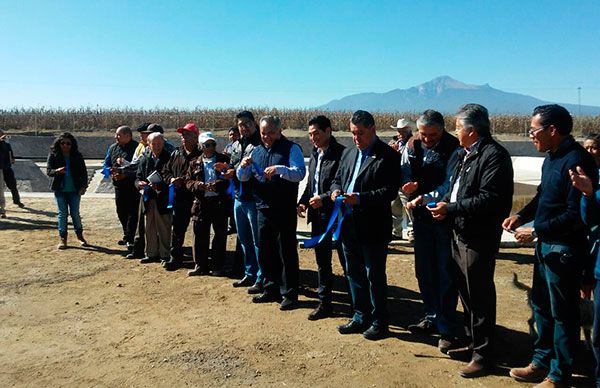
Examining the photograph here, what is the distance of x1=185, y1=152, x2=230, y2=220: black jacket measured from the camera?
21.4 feet

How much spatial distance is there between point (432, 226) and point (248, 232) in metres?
2.54

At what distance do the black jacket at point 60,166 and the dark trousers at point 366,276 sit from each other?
16.9 ft

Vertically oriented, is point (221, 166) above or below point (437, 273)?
above

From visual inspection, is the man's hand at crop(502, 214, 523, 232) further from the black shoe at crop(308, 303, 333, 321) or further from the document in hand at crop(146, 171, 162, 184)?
the document in hand at crop(146, 171, 162, 184)

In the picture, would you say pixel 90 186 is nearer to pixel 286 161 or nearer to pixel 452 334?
pixel 286 161

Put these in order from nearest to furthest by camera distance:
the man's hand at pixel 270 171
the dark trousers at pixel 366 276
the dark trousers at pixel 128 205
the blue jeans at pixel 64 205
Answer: the dark trousers at pixel 366 276, the man's hand at pixel 270 171, the dark trousers at pixel 128 205, the blue jeans at pixel 64 205

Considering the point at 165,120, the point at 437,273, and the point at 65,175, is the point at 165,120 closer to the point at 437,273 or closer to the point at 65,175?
the point at 65,175

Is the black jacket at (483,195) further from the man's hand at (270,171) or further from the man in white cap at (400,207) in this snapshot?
the man in white cap at (400,207)

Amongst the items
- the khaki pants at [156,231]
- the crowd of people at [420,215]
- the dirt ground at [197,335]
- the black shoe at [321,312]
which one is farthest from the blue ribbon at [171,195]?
the black shoe at [321,312]

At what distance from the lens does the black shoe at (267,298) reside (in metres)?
5.71

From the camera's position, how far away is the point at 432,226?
4.42 metres

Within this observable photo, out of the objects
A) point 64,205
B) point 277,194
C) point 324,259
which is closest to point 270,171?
point 277,194

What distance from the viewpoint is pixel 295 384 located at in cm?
385

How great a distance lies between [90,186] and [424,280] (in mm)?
12620
